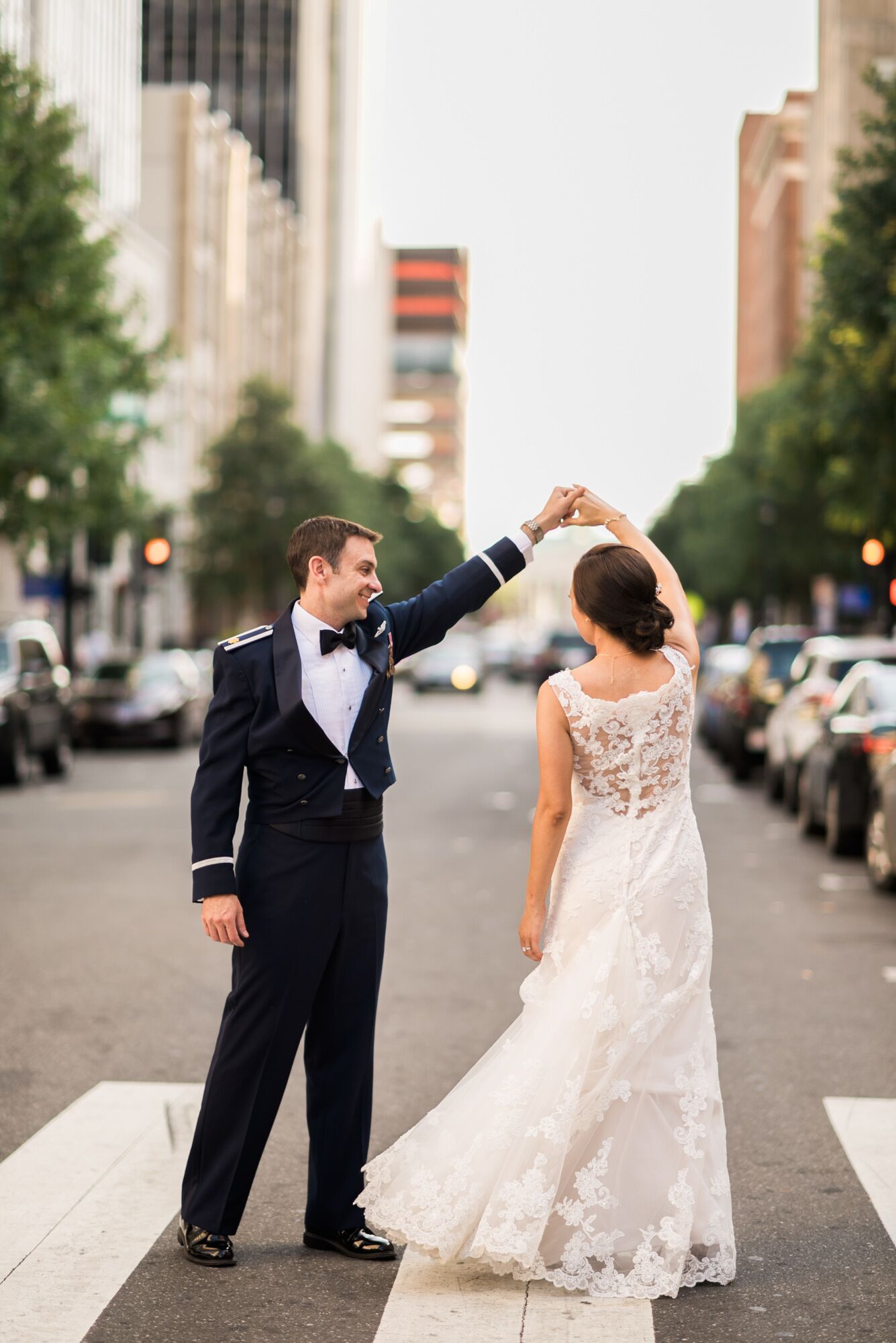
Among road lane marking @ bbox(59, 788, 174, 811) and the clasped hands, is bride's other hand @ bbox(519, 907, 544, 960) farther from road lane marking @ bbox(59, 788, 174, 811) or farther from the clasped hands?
road lane marking @ bbox(59, 788, 174, 811)

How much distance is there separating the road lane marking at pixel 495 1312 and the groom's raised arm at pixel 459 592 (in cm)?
163

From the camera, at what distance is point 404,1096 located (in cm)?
656

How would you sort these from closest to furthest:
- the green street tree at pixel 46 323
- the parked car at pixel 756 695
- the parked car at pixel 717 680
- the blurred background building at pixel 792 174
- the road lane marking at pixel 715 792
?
the road lane marking at pixel 715 792
the parked car at pixel 756 695
the green street tree at pixel 46 323
the parked car at pixel 717 680
the blurred background building at pixel 792 174

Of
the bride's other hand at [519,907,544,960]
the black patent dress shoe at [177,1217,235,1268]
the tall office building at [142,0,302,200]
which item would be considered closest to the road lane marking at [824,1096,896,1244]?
the bride's other hand at [519,907,544,960]

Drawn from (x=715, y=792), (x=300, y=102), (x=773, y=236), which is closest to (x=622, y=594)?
(x=715, y=792)

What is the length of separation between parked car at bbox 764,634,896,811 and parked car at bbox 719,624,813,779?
1.76 m

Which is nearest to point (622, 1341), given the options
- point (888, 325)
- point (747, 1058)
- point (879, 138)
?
point (747, 1058)

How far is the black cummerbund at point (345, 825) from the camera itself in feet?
15.4

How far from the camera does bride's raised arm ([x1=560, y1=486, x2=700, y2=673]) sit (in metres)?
4.91

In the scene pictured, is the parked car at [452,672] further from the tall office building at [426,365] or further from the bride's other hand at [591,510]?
the tall office building at [426,365]

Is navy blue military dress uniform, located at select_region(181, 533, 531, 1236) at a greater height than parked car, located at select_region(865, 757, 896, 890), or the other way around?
navy blue military dress uniform, located at select_region(181, 533, 531, 1236)

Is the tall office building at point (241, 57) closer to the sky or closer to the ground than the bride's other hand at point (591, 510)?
closer to the sky

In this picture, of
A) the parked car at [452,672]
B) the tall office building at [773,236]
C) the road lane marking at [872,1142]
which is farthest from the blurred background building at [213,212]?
the tall office building at [773,236]

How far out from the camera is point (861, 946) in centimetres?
1023
